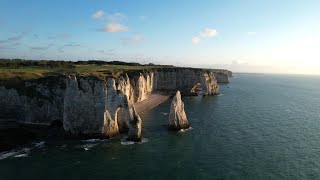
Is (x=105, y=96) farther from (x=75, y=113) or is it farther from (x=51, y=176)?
(x=51, y=176)

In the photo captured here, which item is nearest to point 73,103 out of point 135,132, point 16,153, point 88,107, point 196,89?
point 88,107

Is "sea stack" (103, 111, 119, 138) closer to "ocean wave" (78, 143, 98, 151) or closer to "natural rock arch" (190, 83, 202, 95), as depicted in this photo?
"ocean wave" (78, 143, 98, 151)

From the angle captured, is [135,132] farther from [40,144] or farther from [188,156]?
[40,144]

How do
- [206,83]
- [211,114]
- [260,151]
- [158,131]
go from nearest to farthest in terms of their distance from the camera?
[260,151] < [158,131] < [211,114] < [206,83]

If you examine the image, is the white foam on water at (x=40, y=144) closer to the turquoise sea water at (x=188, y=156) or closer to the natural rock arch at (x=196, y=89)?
the turquoise sea water at (x=188, y=156)

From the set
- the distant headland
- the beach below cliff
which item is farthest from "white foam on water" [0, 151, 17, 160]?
the beach below cliff

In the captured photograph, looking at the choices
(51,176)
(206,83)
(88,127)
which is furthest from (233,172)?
(206,83)
